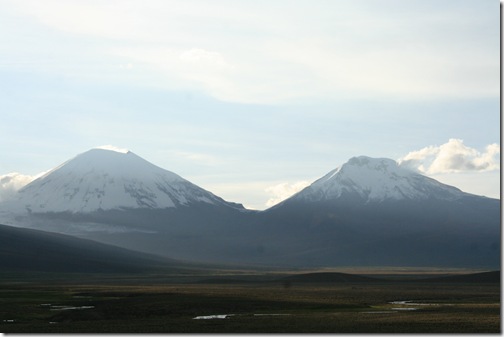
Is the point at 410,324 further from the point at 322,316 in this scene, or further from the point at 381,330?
the point at 322,316

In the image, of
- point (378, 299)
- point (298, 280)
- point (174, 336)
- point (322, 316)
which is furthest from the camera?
point (298, 280)

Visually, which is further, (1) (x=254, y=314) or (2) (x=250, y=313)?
(2) (x=250, y=313)

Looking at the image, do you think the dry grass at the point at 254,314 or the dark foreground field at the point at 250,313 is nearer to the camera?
the dark foreground field at the point at 250,313

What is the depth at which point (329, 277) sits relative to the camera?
193m

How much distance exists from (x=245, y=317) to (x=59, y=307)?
26334 mm

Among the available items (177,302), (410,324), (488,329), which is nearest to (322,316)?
(410,324)

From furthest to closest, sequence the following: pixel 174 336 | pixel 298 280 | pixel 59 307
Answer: pixel 298 280 → pixel 59 307 → pixel 174 336

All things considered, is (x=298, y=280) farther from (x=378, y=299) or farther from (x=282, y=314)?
(x=282, y=314)

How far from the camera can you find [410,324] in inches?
2837

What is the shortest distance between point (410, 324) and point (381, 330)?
4.78m

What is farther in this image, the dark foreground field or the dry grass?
the dry grass

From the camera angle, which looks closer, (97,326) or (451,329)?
(451,329)

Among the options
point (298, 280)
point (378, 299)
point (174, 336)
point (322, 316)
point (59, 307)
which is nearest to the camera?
point (174, 336)

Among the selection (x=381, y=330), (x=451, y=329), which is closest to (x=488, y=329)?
(x=451, y=329)
